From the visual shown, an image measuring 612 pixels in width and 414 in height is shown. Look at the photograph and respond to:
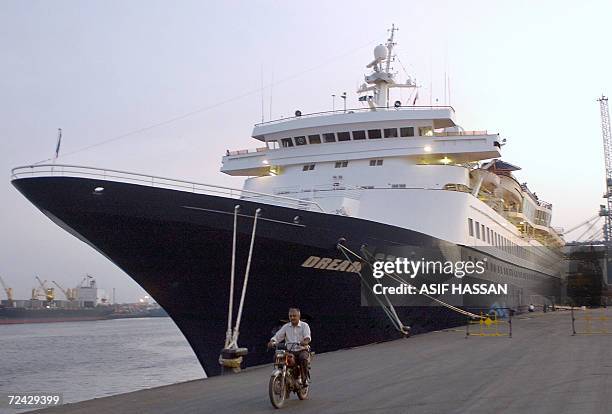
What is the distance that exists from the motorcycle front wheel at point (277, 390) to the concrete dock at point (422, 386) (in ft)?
0.45

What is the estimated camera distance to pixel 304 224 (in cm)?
1416

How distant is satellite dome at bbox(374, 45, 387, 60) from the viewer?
23875 mm

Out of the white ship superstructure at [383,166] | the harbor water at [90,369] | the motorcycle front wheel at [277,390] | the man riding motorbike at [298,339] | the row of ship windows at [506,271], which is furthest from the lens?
the harbor water at [90,369]

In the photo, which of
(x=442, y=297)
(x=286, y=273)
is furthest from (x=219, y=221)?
(x=442, y=297)

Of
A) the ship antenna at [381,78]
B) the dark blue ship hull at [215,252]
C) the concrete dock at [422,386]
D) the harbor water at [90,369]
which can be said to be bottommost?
the harbor water at [90,369]

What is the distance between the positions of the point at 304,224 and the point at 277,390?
23.4ft

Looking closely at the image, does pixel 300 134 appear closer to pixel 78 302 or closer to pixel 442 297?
pixel 442 297

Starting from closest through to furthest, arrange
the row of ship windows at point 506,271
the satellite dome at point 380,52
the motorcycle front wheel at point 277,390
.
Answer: the motorcycle front wheel at point 277,390
the row of ship windows at point 506,271
the satellite dome at point 380,52

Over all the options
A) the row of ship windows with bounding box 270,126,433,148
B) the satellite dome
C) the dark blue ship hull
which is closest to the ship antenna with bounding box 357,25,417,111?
the satellite dome

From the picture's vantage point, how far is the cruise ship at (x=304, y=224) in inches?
515

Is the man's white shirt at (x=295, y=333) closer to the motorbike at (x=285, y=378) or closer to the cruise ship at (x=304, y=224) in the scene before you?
the motorbike at (x=285, y=378)

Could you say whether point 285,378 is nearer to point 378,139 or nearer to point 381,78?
point 378,139

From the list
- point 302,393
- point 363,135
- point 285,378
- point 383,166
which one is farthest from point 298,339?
point 363,135

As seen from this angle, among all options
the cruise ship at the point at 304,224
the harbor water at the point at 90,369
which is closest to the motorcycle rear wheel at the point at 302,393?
the cruise ship at the point at 304,224
